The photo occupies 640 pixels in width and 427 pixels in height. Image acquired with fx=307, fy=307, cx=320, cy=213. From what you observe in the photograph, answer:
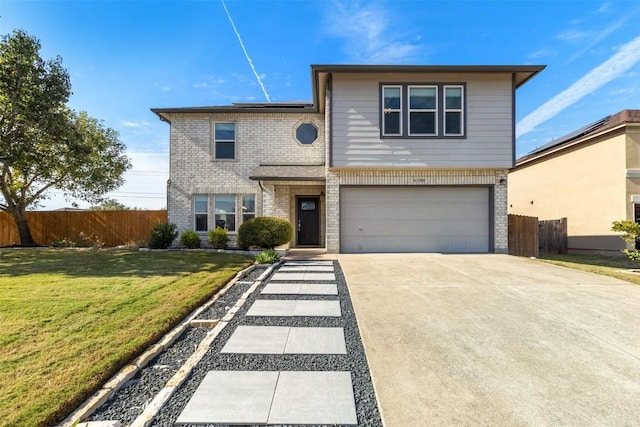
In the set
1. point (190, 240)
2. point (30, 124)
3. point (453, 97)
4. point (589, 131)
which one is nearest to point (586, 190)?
point (589, 131)

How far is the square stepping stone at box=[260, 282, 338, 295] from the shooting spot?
5914 mm

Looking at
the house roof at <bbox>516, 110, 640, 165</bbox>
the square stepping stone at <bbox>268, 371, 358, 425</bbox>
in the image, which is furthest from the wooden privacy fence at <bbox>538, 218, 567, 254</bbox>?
the square stepping stone at <bbox>268, 371, 358, 425</bbox>

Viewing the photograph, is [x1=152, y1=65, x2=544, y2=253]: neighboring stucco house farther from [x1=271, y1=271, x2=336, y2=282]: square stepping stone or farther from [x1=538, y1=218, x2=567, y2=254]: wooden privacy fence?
[x1=271, y1=271, x2=336, y2=282]: square stepping stone

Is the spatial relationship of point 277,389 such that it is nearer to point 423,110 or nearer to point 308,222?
point 423,110

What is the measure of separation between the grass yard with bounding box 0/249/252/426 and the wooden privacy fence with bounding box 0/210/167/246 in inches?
278

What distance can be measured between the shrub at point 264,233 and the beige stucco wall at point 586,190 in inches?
501

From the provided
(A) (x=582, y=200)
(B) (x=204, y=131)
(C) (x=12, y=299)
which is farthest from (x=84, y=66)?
(A) (x=582, y=200)

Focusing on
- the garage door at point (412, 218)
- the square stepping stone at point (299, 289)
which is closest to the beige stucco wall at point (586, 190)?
the garage door at point (412, 218)

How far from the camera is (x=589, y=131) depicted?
13914 mm

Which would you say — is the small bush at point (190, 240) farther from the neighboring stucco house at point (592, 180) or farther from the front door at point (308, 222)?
the neighboring stucco house at point (592, 180)

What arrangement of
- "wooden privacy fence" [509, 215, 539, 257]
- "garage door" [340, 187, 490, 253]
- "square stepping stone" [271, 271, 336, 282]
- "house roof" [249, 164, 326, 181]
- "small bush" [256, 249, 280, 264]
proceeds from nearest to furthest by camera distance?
1. "square stepping stone" [271, 271, 336, 282]
2. "small bush" [256, 249, 280, 264]
3. "wooden privacy fence" [509, 215, 539, 257]
4. "house roof" [249, 164, 326, 181]
5. "garage door" [340, 187, 490, 253]

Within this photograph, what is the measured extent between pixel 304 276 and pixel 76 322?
4.40 metres

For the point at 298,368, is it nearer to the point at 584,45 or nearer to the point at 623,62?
the point at 584,45

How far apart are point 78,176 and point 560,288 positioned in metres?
18.5
